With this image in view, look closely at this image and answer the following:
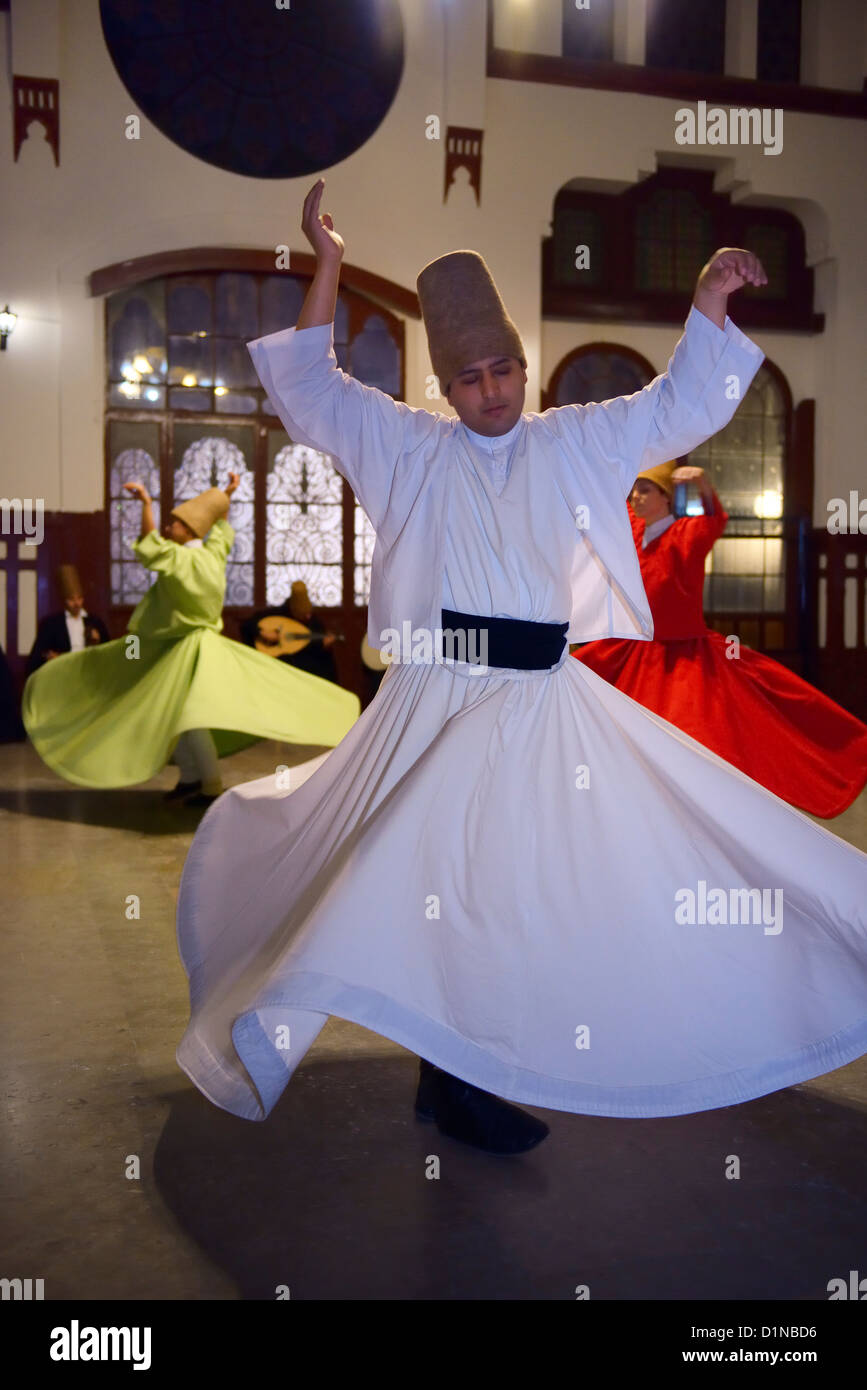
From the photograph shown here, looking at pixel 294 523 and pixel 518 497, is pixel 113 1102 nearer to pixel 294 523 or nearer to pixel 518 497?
pixel 518 497

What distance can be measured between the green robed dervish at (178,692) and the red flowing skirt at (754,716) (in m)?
1.59

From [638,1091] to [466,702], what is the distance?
0.72m

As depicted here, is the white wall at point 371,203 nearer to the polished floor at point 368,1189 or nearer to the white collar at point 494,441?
the polished floor at point 368,1189

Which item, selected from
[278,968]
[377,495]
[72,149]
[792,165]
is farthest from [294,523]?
[278,968]

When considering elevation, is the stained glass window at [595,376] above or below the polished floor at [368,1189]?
above

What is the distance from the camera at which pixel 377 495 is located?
7.75ft

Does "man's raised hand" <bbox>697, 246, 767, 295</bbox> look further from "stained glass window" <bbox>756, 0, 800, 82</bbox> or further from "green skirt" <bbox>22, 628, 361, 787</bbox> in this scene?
"stained glass window" <bbox>756, 0, 800, 82</bbox>

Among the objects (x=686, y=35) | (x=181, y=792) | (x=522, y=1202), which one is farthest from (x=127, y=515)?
(x=522, y=1202)

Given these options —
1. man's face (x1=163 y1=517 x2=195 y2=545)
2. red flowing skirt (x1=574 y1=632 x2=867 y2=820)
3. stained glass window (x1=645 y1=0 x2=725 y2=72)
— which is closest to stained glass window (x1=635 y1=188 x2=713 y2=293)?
stained glass window (x1=645 y1=0 x2=725 y2=72)

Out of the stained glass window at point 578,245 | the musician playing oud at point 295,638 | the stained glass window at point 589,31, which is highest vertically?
the stained glass window at point 589,31

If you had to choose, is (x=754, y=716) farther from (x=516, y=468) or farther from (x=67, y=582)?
(x=67, y=582)

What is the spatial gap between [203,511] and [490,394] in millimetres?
4013

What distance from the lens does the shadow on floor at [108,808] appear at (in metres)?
5.52

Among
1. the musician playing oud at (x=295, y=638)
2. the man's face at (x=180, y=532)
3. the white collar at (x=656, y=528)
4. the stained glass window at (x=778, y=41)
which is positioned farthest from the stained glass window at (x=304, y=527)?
the white collar at (x=656, y=528)
